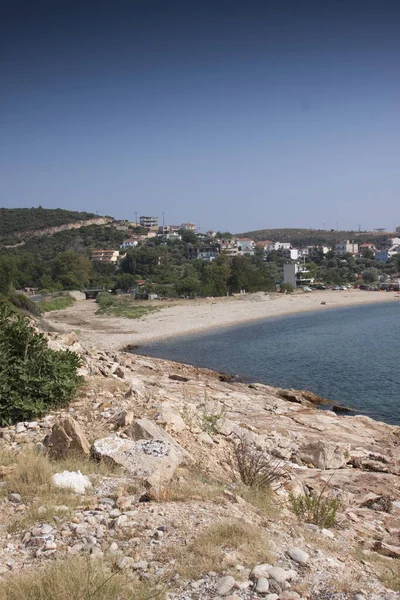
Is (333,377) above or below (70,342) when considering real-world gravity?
below

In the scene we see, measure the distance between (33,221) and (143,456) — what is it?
151 metres

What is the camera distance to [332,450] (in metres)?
10.7

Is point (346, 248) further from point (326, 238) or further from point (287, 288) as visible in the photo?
point (287, 288)

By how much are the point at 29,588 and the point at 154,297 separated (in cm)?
6457

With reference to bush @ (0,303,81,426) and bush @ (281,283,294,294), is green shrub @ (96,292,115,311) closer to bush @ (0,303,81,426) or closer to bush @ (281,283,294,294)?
bush @ (281,283,294,294)

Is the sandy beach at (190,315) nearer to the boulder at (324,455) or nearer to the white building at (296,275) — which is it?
the white building at (296,275)

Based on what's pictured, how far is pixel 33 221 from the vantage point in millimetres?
147625

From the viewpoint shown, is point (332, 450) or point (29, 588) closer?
point (29, 588)

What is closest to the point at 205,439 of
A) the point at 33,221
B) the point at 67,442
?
the point at 67,442

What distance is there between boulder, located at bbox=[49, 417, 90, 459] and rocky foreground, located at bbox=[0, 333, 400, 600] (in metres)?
0.02

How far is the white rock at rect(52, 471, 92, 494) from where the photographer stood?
5.98 meters

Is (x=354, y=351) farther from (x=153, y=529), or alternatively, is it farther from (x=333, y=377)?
(x=153, y=529)

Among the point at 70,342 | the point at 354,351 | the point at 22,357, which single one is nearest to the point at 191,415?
the point at 22,357

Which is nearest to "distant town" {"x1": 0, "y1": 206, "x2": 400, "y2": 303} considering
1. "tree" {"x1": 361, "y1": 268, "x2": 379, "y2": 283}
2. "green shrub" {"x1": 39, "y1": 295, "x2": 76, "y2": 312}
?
"tree" {"x1": 361, "y1": 268, "x2": 379, "y2": 283}
